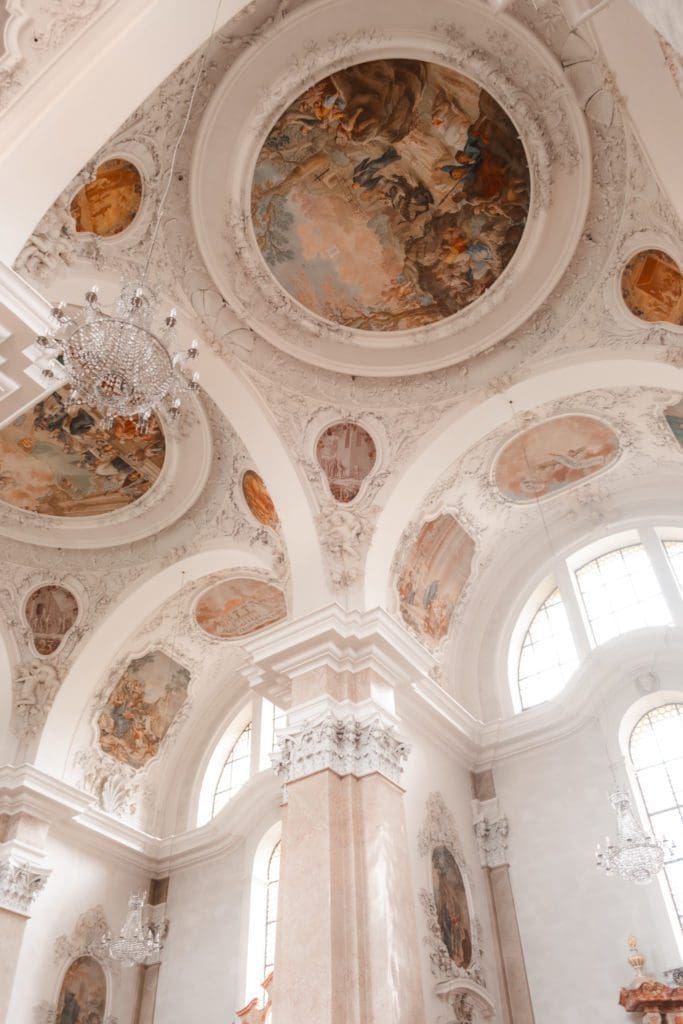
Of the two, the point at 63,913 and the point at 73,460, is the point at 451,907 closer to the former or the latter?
the point at 63,913

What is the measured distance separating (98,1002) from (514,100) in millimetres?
14247

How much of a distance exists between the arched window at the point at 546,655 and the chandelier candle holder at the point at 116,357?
28.7ft

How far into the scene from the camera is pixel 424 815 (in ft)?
36.2

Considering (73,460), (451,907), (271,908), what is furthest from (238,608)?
(451,907)

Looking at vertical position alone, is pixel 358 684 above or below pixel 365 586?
below

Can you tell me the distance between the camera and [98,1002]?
1315 centimetres

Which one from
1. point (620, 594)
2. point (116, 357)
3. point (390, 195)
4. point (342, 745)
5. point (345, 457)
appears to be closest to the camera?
point (116, 357)

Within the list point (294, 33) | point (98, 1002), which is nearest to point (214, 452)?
point (294, 33)

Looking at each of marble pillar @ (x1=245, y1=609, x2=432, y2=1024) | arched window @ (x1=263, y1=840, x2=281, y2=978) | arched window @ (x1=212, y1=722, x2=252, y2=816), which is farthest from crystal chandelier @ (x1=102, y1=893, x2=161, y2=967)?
marble pillar @ (x1=245, y1=609, x2=432, y2=1024)

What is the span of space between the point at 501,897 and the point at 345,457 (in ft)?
21.8

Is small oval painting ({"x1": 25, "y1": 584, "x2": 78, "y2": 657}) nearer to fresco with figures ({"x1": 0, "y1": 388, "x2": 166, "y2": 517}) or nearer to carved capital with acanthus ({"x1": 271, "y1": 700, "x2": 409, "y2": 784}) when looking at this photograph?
fresco with figures ({"x1": 0, "y1": 388, "x2": 166, "y2": 517})

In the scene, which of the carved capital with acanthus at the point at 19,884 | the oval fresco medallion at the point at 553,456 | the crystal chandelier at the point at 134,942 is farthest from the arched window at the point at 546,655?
the carved capital with acanthus at the point at 19,884

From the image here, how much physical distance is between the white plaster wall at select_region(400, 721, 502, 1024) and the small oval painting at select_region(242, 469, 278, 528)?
3565 millimetres

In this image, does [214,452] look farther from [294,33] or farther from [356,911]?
[356,911]
